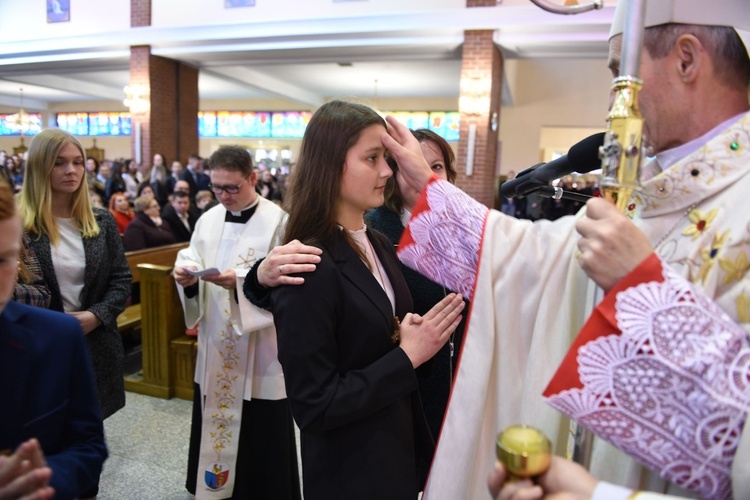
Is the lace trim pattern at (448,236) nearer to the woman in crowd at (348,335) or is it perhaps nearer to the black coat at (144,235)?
the woman in crowd at (348,335)

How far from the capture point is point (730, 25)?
2.65 feet

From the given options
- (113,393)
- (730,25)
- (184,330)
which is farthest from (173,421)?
(730,25)

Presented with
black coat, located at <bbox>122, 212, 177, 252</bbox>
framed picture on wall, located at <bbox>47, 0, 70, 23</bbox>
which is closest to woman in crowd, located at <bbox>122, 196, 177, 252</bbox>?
black coat, located at <bbox>122, 212, 177, 252</bbox>

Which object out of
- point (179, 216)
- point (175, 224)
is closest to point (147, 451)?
point (175, 224)

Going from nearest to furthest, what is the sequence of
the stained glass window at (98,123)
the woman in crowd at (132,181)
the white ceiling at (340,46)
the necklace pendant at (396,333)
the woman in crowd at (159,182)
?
the necklace pendant at (396,333)
the white ceiling at (340,46)
the woman in crowd at (159,182)
the woman in crowd at (132,181)
the stained glass window at (98,123)

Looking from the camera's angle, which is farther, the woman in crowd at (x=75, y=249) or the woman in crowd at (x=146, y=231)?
the woman in crowd at (x=146, y=231)

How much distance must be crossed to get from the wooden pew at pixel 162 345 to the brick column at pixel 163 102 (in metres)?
6.59

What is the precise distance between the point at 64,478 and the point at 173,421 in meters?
2.53

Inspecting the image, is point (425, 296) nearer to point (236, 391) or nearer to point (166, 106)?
point (236, 391)

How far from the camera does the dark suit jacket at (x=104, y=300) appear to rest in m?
2.25

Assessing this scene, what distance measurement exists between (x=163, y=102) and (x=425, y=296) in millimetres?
9343

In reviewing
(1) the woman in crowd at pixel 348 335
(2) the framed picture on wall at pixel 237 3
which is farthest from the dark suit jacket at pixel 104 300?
(2) the framed picture on wall at pixel 237 3

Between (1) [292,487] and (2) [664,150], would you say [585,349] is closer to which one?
(2) [664,150]

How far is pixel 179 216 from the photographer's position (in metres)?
5.66
